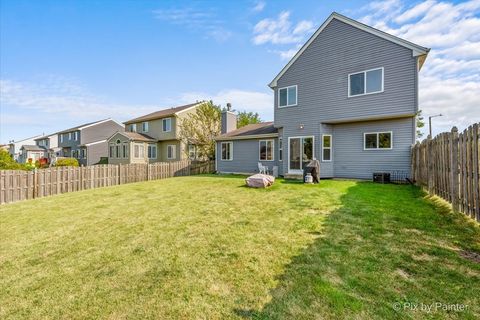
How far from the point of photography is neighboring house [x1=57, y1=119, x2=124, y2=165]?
35.5 metres

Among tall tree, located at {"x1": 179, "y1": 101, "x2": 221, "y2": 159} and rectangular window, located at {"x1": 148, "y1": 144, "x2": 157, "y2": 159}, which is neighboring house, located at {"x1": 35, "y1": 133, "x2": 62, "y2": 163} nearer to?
rectangular window, located at {"x1": 148, "y1": 144, "x2": 157, "y2": 159}

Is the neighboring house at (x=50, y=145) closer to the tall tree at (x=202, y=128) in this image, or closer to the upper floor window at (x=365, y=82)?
the tall tree at (x=202, y=128)

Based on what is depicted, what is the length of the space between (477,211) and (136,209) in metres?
8.47

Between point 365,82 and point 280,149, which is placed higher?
point 365,82

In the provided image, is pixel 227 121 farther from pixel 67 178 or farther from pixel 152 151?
pixel 67 178

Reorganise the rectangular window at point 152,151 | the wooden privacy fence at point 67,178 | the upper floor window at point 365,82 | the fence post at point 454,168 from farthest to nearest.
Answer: the rectangular window at point 152,151, the upper floor window at point 365,82, the wooden privacy fence at point 67,178, the fence post at point 454,168

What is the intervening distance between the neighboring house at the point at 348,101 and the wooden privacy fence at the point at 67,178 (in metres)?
9.75

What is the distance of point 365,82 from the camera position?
12.6 metres

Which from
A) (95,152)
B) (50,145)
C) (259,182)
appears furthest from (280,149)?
(50,145)

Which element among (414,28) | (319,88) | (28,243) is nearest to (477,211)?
(28,243)

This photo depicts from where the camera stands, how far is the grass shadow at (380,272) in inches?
97.5

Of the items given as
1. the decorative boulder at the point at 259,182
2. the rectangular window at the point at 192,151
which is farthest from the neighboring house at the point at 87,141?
the decorative boulder at the point at 259,182

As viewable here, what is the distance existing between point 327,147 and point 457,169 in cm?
875

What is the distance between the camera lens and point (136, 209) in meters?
7.52
